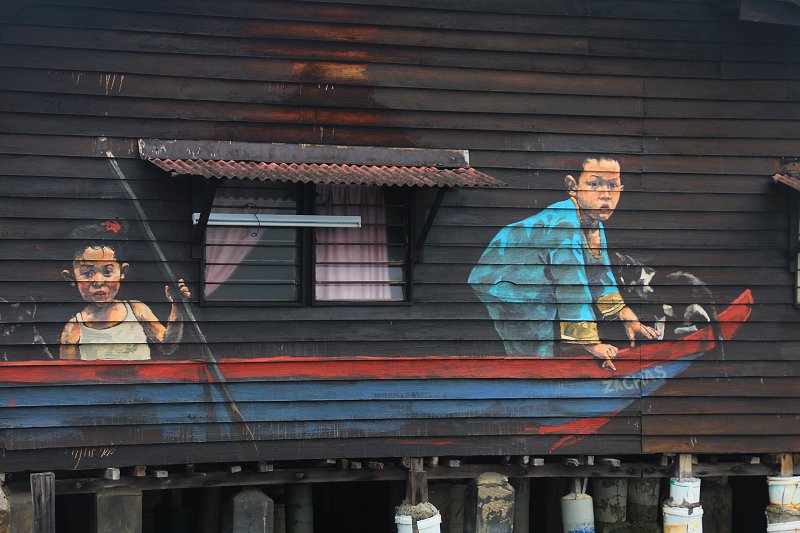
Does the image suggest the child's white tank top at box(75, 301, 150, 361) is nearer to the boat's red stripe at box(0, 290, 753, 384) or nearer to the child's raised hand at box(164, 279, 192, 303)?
the boat's red stripe at box(0, 290, 753, 384)

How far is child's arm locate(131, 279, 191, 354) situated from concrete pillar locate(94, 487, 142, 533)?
49.0 inches

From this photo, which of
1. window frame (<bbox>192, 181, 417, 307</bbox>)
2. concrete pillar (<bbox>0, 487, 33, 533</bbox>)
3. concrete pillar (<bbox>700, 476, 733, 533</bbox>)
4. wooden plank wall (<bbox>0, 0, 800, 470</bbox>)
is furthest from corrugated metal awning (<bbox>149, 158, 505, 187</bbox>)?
concrete pillar (<bbox>700, 476, 733, 533</bbox>)

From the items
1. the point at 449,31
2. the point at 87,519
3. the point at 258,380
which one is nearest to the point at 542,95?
the point at 449,31

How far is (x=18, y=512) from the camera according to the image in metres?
10.2

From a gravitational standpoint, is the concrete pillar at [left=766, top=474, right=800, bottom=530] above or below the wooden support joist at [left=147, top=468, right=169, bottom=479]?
below

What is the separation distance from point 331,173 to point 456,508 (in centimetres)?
361

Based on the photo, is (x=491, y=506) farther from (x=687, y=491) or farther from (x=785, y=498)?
(x=785, y=498)

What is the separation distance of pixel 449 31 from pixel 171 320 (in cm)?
353

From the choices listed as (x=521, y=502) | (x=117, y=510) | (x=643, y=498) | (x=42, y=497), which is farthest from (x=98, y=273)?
(x=643, y=498)

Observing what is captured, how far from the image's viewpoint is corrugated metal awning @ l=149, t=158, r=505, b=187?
10.2 metres

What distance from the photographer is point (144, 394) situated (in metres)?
10.5

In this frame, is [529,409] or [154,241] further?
[529,409]

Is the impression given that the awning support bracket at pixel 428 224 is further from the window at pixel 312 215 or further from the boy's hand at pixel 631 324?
the boy's hand at pixel 631 324

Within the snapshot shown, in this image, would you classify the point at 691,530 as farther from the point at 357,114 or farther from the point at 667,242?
the point at 357,114
